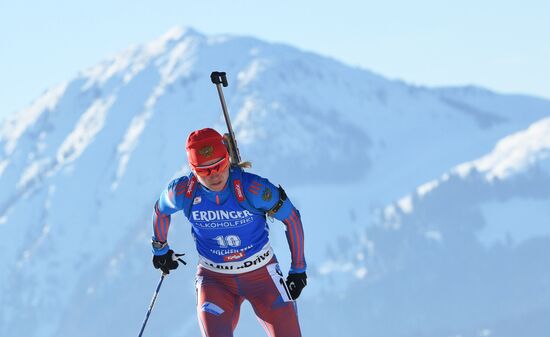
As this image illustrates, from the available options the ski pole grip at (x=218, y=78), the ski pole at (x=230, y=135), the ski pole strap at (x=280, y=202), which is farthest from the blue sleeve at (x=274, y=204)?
the ski pole grip at (x=218, y=78)

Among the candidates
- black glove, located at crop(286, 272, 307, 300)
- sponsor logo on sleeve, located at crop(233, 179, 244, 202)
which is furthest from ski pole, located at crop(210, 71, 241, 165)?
black glove, located at crop(286, 272, 307, 300)

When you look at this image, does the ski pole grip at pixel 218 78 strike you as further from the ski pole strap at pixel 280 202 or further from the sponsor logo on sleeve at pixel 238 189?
the ski pole strap at pixel 280 202

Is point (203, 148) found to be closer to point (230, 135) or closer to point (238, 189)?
point (238, 189)

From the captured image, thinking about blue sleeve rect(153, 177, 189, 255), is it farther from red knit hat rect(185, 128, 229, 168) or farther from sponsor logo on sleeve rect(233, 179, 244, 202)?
red knit hat rect(185, 128, 229, 168)

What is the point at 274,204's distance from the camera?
548 inches

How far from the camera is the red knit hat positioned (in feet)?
43.1

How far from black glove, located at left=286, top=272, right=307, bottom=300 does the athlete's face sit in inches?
55.6

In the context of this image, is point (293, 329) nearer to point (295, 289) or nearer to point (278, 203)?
point (295, 289)

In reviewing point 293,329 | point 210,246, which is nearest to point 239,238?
point 210,246

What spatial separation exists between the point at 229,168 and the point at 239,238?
947 mm

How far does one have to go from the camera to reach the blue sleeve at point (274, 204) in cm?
1386

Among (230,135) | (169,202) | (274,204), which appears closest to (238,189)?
(274,204)

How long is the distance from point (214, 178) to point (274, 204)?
841 mm

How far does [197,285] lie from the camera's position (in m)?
14.6
